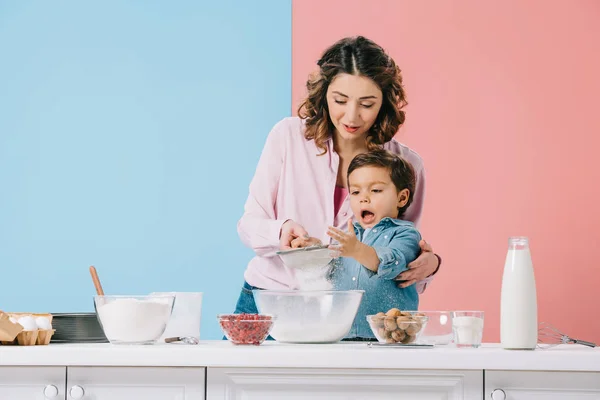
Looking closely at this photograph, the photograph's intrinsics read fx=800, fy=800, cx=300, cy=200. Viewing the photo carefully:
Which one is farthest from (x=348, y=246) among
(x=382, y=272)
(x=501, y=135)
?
(x=501, y=135)

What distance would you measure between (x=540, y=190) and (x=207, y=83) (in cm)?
133

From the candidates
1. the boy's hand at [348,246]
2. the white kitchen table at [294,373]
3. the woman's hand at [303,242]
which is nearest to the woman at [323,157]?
the woman's hand at [303,242]

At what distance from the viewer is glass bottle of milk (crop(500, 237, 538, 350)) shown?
1614 millimetres

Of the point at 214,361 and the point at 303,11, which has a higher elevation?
the point at 303,11

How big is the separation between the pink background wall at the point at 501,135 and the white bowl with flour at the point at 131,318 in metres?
1.40

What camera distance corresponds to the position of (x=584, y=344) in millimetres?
1779

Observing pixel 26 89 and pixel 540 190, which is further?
pixel 26 89

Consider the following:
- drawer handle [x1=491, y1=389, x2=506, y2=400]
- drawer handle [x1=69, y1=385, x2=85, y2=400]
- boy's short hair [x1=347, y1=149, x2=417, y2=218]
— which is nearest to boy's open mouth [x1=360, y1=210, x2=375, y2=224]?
boy's short hair [x1=347, y1=149, x2=417, y2=218]

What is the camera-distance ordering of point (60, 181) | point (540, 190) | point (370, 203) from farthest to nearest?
point (60, 181), point (540, 190), point (370, 203)

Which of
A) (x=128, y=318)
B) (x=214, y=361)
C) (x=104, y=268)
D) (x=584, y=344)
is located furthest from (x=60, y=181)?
(x=584, y=344)

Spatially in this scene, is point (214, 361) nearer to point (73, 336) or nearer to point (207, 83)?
point (73, 336)

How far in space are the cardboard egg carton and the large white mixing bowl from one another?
497 millimetres

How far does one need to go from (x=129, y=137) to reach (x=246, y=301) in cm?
88

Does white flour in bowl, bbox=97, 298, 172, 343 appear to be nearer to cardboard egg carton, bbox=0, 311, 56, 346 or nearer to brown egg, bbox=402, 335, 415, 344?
cardboard egg carton, bbox=0, 311, 56, 346
